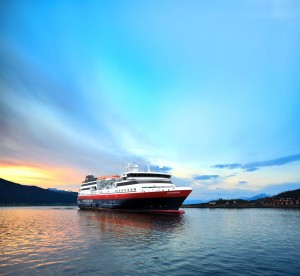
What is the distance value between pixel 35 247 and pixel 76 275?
40.0 ft

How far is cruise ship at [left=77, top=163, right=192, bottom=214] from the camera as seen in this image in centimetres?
6281

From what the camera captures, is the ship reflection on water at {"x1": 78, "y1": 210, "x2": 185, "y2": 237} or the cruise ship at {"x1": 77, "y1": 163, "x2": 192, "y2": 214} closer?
the ship reflection on water at {"x1": 78, "y1": 210, "x2": 185, "y2": 237}

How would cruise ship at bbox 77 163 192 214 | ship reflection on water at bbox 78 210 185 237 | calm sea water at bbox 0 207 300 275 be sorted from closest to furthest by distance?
1. calm sea water at bbox 0 207 300 275
2. ship reflection on water at bbox 78 210 185 237
3. cruise ship at bbox 77 163 192 214

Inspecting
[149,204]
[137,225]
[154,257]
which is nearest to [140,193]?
[149,204]

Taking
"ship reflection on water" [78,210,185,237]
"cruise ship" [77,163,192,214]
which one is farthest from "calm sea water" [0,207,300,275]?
"cruise ship" [77,163,192,214]

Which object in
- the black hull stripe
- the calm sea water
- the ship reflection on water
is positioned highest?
the black hull stripe

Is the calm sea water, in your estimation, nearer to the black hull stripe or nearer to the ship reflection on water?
the ship reflection on water

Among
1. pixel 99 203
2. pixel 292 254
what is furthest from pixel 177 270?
pixel 99 203

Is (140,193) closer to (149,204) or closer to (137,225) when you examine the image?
(149,204)

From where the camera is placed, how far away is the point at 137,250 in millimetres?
23828

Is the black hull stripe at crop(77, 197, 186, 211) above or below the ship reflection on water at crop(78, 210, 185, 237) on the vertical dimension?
above

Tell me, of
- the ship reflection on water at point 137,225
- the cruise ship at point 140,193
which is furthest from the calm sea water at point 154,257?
the cruise ship at point 140,193

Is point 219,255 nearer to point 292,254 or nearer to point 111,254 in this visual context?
point 292,254

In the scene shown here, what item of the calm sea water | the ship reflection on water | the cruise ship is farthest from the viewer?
the cruise ship
